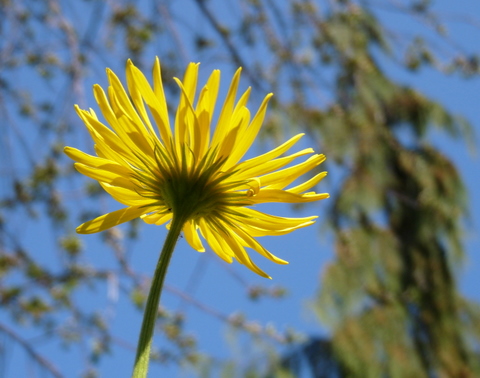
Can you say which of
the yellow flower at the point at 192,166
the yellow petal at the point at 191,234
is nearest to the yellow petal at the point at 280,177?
the yellow flower at the point at 192,166

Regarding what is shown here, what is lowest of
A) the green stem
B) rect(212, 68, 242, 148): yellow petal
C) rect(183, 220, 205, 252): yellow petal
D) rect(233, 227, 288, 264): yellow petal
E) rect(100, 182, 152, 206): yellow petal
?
the green stem

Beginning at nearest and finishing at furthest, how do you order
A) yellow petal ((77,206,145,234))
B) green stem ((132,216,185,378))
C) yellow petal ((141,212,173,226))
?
green stem ((132,216,185,378))
yellow petal ((77,206,145,234))
yellow petal ((141,212,173,226))

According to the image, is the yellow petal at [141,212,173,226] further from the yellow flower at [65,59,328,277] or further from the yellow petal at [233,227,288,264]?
the yellow petal at [233,227,288,264]

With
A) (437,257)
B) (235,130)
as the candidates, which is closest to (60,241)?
(235,130)

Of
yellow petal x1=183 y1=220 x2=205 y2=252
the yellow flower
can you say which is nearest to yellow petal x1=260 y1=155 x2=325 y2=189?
the yellow flower

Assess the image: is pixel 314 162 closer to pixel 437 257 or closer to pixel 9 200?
pixel 9 200

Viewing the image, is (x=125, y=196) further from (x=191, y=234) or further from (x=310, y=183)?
(x=310, y=183)

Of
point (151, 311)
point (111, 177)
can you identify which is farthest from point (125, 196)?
point (151, 311)
